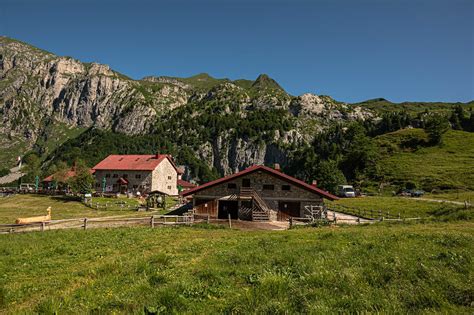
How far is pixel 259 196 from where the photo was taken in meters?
43.1

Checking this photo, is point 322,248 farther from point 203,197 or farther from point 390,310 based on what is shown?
point 203,197

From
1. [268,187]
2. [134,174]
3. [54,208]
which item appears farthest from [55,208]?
[268,187]

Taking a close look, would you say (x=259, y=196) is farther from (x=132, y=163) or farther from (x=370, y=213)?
(x=132, y=163)

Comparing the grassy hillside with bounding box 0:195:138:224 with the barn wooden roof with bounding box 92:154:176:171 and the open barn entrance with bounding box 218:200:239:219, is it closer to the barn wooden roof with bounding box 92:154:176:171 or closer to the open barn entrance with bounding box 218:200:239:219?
the open barn entrance with bounding box 218:200:239:219

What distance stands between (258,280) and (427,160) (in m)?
117

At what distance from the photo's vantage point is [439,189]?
77938 mm

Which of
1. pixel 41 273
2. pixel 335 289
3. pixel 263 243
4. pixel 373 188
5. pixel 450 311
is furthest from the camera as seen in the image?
pixel 373 188

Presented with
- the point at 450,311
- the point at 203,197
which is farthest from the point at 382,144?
the point at 450,311

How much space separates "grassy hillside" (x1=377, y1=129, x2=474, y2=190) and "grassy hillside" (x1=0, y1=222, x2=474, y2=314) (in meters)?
80.8

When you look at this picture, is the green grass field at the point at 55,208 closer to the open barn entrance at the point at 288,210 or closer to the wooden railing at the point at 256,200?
the wooden railing at the point at 256,200

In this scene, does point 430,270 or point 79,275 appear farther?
point 79,275

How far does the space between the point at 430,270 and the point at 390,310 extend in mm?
3279

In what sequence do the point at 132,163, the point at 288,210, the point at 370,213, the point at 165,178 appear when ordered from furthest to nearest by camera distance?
the point at 165,178, the point at 132,163, the point at 370,213, the point at 288,210

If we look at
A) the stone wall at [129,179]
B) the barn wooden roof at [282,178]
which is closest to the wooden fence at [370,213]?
the barn wooden roof at [282,178]
